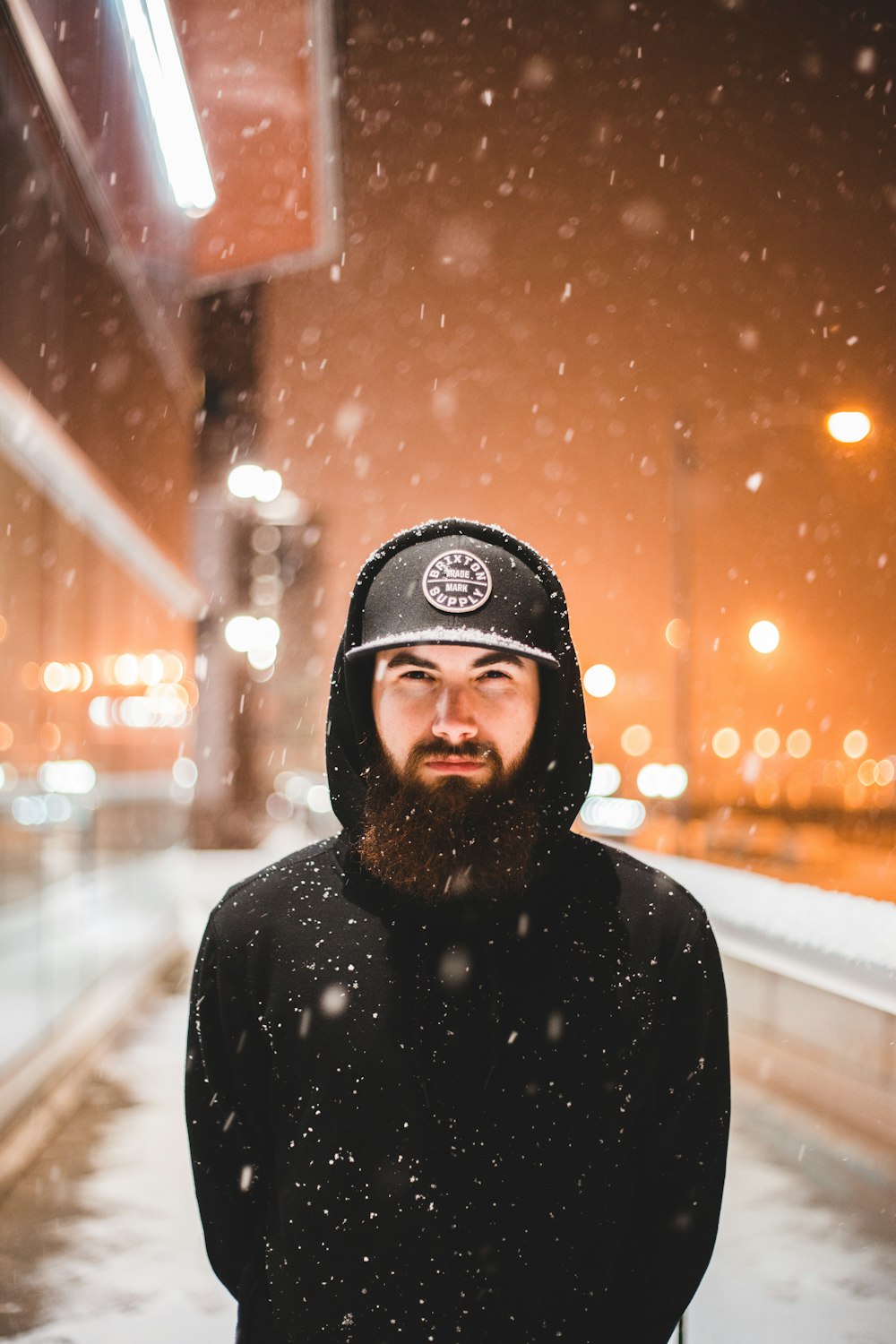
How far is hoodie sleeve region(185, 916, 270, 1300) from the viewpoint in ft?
5.64

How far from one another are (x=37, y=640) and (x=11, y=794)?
571 centimetres

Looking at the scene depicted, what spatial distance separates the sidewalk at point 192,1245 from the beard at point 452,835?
2742 mm

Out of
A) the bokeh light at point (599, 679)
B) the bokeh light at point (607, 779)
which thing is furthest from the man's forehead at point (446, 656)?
the bokeh light at point (607, 779)

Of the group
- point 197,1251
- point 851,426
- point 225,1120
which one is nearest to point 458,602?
point 225,1120

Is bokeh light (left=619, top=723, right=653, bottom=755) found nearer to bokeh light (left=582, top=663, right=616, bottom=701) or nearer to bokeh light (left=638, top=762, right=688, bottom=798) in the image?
bokeh light (left=638, top=762, right=688, bottom=798)

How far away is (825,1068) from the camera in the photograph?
5691mm

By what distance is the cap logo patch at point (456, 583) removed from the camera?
5.46ft

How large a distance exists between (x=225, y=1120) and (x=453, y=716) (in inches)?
31.4

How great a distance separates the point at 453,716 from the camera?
1679 mm

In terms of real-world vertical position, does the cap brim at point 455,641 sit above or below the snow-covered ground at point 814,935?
above

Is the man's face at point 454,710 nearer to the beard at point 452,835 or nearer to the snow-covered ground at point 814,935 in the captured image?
the beard at point 452,835

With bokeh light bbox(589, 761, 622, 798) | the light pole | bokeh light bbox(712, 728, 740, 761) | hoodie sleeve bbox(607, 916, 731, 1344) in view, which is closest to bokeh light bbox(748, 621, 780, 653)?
the light pole

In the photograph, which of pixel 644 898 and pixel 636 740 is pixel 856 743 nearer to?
pixel 636 740

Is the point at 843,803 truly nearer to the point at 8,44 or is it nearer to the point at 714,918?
the point at 714,918
